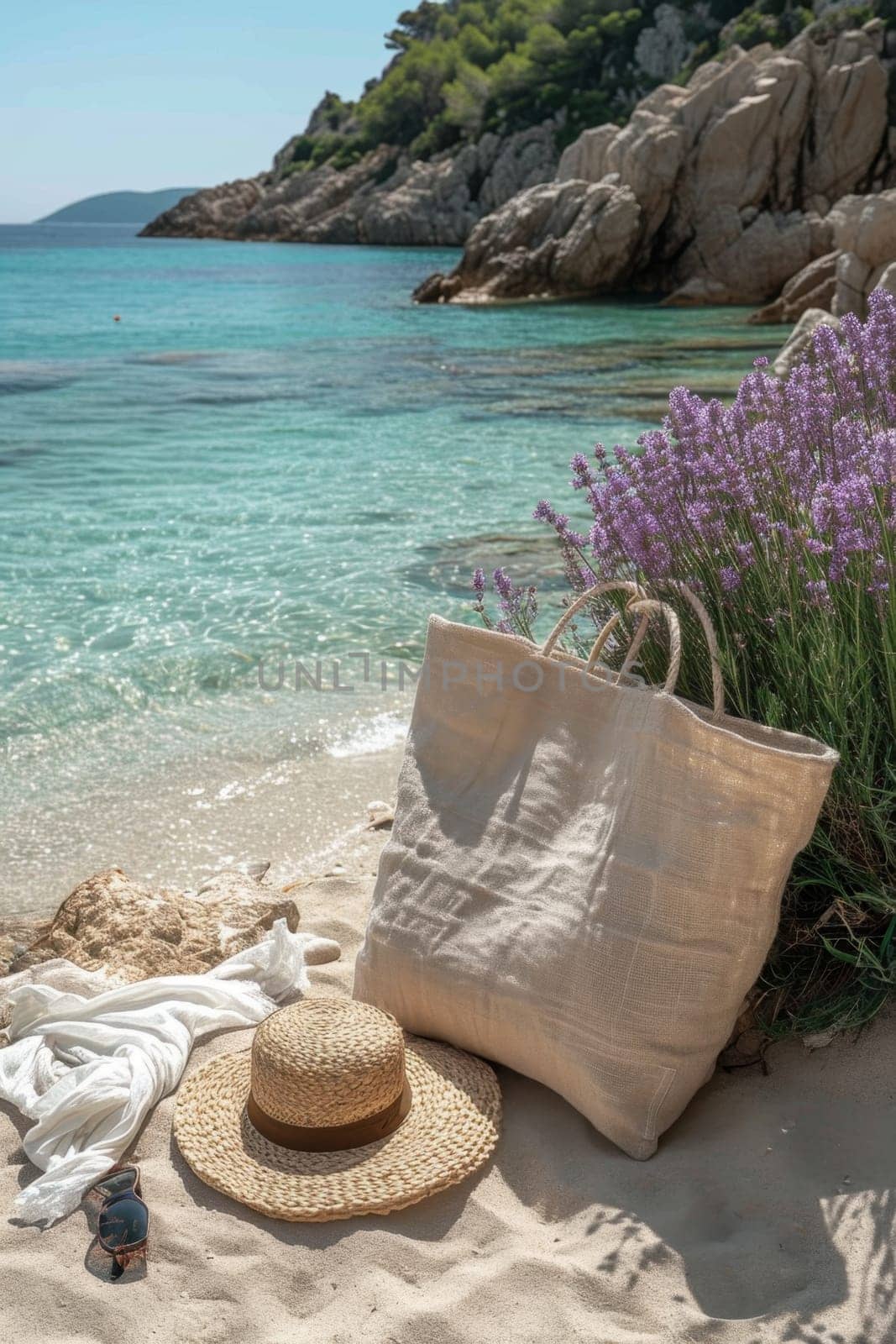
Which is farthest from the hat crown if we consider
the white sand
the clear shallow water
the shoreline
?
the clear shallow water

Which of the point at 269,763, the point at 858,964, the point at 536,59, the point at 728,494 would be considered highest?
the point at 536,59

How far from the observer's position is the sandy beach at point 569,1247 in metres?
1.95

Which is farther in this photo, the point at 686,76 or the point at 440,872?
the point at 686,76

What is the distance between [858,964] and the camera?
2453 mm

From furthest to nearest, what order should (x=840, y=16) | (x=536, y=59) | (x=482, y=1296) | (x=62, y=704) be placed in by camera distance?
(x=536, y=59) < (x=840, y=16) < (x=62, y=704) < (x=482, y=1296)

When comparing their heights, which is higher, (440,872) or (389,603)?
(440,872)

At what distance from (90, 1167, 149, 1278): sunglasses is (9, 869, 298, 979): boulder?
92 cm

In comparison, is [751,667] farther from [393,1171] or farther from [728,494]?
[393,1171]

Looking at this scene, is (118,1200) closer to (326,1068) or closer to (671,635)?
(326,1068)

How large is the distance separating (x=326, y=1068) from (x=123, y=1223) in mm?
443

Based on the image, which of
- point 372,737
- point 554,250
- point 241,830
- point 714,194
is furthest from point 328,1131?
point 714,194

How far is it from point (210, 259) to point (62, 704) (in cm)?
6136

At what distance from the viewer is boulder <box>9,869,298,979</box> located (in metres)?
3.18

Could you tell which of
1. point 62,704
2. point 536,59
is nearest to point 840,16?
point 536,59
